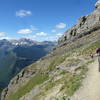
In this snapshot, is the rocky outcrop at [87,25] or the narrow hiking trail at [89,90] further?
the rocky outcrop at [87,25]

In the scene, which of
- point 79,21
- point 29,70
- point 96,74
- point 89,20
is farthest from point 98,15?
point 96,74

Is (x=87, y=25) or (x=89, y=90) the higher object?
(x=87, y=25)

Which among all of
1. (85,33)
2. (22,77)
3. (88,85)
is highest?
(85,33)

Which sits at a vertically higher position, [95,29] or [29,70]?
[95,29]

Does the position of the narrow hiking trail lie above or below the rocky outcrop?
below

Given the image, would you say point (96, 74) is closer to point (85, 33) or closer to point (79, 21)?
point (85, 33)

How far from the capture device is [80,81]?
110 ft

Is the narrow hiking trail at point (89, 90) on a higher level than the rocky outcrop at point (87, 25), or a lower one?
lower

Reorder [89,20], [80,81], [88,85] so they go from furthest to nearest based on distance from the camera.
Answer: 1. [89,20]
2. [80,81]
3. [88,85]

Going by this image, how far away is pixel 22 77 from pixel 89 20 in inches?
2773

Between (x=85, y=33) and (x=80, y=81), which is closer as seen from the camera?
(x=80, y=81)

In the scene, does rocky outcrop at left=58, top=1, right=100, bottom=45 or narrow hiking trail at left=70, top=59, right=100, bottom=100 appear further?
rocky outcrop at left=58, top=1, right=100, bottom=45

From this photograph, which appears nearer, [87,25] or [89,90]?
[89,90]

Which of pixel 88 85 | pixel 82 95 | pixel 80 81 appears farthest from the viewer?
pixel 80 81
